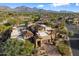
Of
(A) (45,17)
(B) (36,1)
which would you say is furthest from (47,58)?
(B) (36,1)

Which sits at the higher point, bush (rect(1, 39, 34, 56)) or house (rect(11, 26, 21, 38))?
house (rect(11, 26, 21, 38))

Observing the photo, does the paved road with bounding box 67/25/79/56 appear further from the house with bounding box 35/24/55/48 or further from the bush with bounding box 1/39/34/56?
the bush with bounding box 1/39/34/56

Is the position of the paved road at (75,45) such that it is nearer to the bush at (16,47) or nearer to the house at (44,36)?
the house at (44,36)

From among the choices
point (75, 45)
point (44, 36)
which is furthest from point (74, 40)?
point (44, 36)

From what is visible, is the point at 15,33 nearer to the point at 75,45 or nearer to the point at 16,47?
the point at 16,47

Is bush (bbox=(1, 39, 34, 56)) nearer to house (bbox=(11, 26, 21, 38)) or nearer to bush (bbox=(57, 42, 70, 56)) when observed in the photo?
house (bbox=(11, 26, 21, 38))

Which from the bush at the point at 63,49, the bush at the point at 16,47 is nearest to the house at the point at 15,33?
the bush at the point at 16,47

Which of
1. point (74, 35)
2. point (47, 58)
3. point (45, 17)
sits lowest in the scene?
point (47, 58)

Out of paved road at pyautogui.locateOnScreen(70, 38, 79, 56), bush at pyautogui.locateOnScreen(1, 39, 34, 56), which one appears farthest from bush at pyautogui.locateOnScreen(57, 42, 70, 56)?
bush at pyautogui.locateOnScreen(1, 39, 34, 56)

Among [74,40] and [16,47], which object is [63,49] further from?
[16,47]

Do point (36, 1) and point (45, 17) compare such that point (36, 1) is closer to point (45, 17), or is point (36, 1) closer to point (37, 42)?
point (45, 17)

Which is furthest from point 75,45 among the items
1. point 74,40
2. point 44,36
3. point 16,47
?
point 16,47
